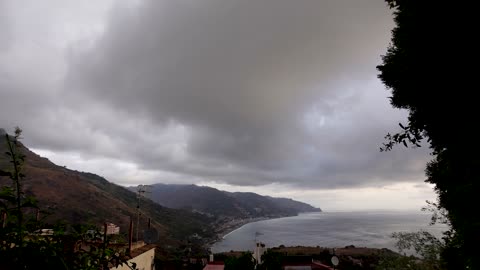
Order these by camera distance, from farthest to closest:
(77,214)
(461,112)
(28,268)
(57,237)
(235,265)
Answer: (77,214)
(235,265)
(461,112)
(57,237)
(28,268)

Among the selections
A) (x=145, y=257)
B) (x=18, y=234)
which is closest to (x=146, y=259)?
(x=145, y=257)

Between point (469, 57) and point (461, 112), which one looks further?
point (461, 112)

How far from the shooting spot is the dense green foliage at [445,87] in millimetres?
10273

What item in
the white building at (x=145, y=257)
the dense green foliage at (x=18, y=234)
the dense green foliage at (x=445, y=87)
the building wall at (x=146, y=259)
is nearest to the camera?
the dense green foliage at (x=18, y=234)

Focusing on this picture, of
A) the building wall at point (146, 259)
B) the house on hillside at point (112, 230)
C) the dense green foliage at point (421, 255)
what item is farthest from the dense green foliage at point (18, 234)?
the dense green foliage at point (421, 255)

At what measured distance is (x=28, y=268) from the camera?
211 cm

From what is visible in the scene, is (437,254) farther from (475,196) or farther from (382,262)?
(475,196)

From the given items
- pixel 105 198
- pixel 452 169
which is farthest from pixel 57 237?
pixel 105 198

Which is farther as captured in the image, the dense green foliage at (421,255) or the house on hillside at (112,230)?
the dense green foliage at (421,255)

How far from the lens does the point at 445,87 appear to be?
1150cm

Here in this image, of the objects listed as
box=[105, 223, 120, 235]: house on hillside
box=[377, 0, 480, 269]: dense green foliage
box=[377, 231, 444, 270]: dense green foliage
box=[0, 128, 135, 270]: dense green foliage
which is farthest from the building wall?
box=[0, 128, 135, 270]: dense green foliage

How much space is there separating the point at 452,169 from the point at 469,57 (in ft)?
22.5

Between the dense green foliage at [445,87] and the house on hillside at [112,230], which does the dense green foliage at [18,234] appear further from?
the dense green foliage at [445,87]

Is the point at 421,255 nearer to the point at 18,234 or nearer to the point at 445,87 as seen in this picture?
the point at 445,87
